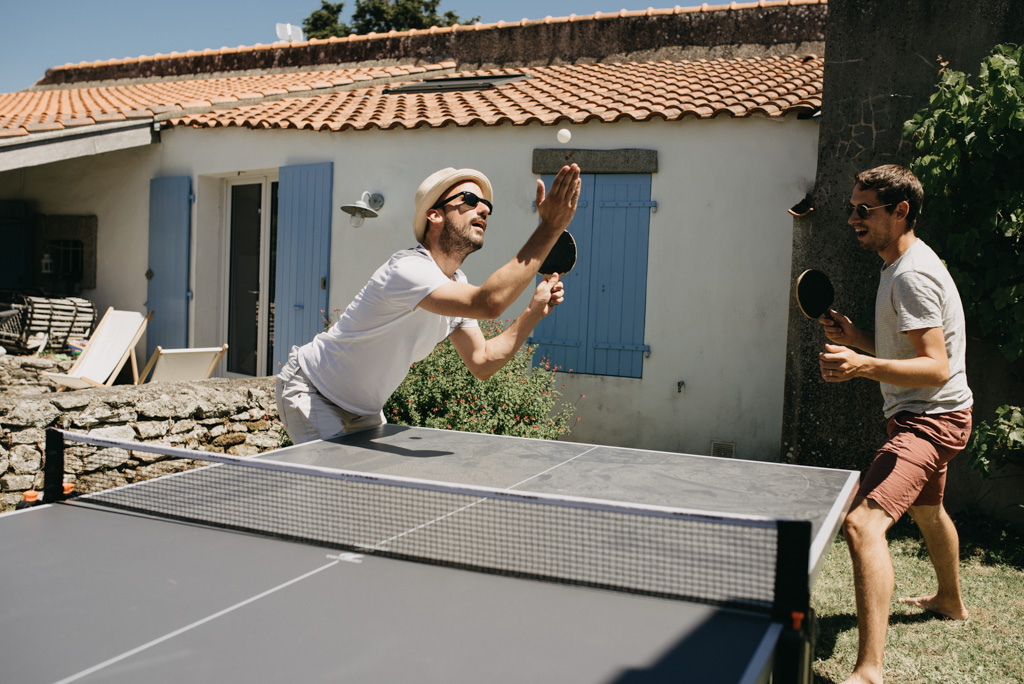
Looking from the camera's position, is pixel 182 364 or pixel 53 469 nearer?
pixel 53 469

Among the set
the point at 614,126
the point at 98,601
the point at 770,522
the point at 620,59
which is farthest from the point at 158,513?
the point at 620,59

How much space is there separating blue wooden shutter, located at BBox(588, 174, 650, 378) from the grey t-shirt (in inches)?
166

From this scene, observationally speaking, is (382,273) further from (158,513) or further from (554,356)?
(554,356)

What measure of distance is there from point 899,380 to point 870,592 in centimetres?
75

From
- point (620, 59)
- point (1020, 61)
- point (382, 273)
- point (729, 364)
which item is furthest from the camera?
point (620, 59)

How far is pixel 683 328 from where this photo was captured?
738 centimetres

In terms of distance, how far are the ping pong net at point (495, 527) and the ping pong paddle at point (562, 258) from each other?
4.41ft

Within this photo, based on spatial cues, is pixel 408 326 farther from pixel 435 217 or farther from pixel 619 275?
pixel 619 275

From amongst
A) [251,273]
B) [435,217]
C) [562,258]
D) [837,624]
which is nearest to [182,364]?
[251,273]

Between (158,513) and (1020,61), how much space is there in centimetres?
523

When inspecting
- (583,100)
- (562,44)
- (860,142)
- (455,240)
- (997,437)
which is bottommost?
(997,437)

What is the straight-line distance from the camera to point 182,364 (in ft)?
26.1

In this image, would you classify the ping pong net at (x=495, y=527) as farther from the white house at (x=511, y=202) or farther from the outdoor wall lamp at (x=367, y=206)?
the outdoor wall lamp at (x=367, y=206)

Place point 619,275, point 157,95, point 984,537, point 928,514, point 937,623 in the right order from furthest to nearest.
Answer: point 157,95 → point 619,275 → point 984,537 → point 937,623 → point 928,514
